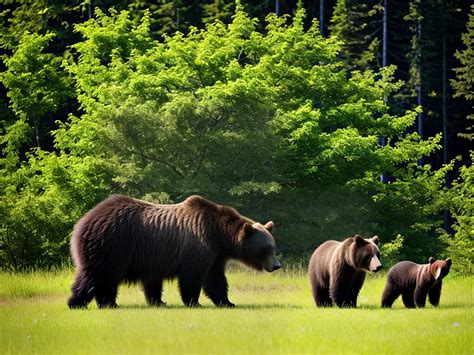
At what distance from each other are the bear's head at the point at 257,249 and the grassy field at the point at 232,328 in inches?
28.3

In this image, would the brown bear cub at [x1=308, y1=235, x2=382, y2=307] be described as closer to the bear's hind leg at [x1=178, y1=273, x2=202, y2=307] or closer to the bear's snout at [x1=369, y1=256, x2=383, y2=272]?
the bear's snout at [x1=369, y1=256, x2=383, y2=272]

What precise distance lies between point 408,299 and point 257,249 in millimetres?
3108

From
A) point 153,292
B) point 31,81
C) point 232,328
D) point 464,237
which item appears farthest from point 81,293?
point 31,81

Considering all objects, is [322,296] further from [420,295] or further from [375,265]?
[420,295]

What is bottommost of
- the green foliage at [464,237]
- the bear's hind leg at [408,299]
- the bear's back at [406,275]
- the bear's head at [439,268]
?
the green foliage at [464,237]

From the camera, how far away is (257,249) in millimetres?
15742

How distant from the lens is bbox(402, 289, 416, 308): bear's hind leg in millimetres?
16891

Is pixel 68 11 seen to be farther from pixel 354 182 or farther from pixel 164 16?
pixel 354 182

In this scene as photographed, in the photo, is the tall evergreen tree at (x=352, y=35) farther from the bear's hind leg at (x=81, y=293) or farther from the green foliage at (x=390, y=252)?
the bear's hind leg at (x=81, y=293)

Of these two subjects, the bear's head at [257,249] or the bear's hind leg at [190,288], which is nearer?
the bear's hind leg at [190,288]

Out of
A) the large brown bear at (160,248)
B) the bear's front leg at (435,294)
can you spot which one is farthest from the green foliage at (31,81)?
the bear's front leg at (435,294)

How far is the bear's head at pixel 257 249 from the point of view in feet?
51.5

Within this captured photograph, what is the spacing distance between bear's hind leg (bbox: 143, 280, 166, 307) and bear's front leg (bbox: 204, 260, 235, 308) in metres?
0.75

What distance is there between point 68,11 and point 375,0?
22.1 m
